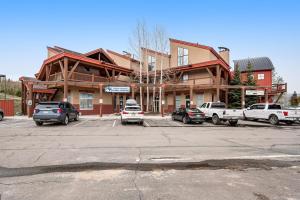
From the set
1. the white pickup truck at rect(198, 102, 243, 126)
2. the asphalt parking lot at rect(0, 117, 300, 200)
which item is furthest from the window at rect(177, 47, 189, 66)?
the asphalt parking lot at rect(0, 117, 300, 200)

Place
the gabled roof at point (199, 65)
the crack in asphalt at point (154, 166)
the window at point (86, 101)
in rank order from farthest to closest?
the window at point (86, 101) → the gabled roof at point (199, 65) → the crack in asphalt at point (154, 166)

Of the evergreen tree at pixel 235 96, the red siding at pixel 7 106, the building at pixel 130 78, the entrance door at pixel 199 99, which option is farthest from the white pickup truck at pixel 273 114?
the red siding at pixel 7 106

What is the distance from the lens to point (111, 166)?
555cm

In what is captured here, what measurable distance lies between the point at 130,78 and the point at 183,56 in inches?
346

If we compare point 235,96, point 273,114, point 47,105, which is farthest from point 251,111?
point 47,105

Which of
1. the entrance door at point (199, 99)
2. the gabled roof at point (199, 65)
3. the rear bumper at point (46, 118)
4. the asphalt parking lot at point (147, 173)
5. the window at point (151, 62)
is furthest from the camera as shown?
the window at point (151, 62)

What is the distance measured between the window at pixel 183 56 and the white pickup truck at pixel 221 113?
12.8 meters

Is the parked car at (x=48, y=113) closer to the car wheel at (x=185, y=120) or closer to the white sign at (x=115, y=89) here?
the white sign at (x=115, y=89)

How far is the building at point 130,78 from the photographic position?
24.8 m

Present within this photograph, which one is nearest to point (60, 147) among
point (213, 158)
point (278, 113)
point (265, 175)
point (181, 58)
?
point (213, 158)

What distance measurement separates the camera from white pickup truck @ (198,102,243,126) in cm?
1691

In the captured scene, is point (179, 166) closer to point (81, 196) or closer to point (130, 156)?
point (130, 156)

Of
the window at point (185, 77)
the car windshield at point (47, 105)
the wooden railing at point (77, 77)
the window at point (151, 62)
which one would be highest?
the window at point (151, 62)

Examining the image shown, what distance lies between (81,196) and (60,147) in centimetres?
480
